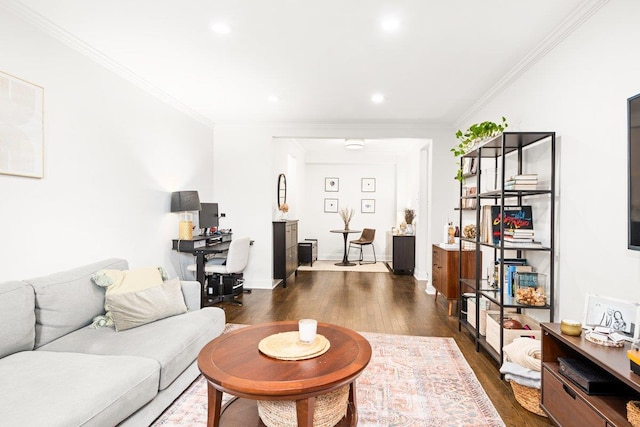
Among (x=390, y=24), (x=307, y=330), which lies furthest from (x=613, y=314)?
(x=390, y=24)

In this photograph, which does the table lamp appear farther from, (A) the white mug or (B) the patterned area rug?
(A) the white mug

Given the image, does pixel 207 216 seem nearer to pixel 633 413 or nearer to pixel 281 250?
pixel 281 250

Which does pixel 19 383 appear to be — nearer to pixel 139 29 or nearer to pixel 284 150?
pixel 139 29

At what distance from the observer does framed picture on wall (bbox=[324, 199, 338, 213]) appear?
28.9ft

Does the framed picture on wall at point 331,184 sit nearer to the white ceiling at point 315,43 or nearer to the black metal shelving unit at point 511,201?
the white ceiling at point 315,43

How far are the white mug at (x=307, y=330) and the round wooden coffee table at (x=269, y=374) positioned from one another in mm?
121

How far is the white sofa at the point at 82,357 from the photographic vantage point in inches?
58.4

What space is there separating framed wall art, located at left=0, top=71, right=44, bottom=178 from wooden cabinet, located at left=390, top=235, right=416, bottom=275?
17.8ft

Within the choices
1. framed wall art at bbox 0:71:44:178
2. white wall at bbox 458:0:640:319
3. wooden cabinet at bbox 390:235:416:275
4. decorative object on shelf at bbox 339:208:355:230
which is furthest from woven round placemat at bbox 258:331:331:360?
decorative object on shelf at bbox 339:208:355:230

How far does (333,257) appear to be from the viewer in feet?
28.8

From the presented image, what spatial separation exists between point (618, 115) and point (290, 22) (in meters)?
2.15

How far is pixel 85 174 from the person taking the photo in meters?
2.96

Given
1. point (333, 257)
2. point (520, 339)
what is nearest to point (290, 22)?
point (520, 339)

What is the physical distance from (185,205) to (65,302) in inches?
81.1
